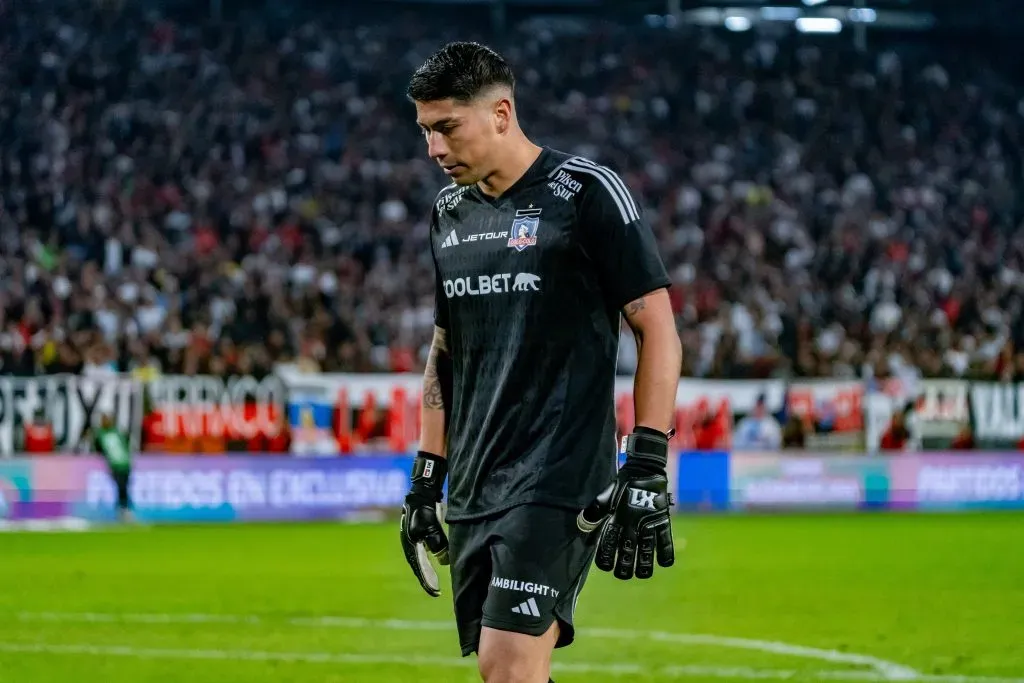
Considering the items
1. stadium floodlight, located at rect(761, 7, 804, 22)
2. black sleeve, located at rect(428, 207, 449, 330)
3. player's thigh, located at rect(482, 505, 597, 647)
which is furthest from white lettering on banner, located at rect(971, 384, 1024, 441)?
player's thigh, located at rect(482, 505, 597, 647)

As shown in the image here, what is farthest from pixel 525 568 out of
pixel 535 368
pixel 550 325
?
pixel 550 325

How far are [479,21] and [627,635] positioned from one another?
28.9 m

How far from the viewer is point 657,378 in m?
4.61

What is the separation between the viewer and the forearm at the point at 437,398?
5336 mm

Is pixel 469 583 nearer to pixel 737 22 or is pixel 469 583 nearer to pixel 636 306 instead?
pixel 636 306

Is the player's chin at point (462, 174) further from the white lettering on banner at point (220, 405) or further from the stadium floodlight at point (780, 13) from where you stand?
the stadium floodlight at point (780, 13)

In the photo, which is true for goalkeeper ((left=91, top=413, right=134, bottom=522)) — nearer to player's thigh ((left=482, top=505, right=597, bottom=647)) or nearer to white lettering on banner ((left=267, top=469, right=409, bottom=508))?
white lettering on banner ((left=267, top=469, right=409, bottom=508))

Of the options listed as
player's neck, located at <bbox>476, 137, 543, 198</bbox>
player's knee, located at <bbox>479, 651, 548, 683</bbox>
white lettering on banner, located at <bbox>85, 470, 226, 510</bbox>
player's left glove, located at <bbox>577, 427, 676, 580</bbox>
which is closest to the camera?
player's left glove, located at <bbox>577, 427, 676, 580</bbox>

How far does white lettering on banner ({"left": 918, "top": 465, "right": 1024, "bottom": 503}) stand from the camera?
24.4 metres

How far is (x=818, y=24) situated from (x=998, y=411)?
16675 mm

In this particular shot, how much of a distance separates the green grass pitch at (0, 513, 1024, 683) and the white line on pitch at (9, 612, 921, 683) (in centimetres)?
2

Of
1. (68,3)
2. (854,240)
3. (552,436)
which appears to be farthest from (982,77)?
(552,436)

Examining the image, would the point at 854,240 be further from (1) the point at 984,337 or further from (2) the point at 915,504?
(2) the point at 915,504

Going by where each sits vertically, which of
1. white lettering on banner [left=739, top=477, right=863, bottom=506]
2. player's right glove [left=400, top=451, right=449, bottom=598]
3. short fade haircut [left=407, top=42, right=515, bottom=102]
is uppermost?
short fade haircut [left=407, top=42, right=515, bottom=102]
